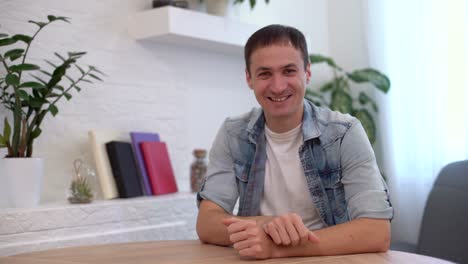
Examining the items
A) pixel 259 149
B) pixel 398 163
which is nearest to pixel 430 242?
pixel 259 149

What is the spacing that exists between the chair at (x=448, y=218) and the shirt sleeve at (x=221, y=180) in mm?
686

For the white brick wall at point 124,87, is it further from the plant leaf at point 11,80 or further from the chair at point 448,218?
the chair at point 448,218

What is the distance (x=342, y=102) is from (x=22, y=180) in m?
2.34

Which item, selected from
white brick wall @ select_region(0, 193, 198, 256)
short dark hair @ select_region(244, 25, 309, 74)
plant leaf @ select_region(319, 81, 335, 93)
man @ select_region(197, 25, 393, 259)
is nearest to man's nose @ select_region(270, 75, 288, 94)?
man @ select_region(197, 25, 393, 259)

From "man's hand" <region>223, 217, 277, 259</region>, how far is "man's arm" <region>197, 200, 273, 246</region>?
0.14 meters

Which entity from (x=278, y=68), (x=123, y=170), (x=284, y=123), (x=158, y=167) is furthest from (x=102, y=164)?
(x=278, y=68)

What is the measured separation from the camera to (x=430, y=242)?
2039 millimetres

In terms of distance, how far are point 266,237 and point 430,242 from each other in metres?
0.81

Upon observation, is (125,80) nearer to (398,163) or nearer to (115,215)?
(115,215)

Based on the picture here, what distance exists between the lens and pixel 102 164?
288cm

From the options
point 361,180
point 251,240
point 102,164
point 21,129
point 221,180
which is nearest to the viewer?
point 251,240

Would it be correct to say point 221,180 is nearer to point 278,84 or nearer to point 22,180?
point 278,84

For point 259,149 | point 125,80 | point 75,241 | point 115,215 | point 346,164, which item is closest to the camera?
point 346,164

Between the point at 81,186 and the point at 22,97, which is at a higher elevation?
the point at 22,97
